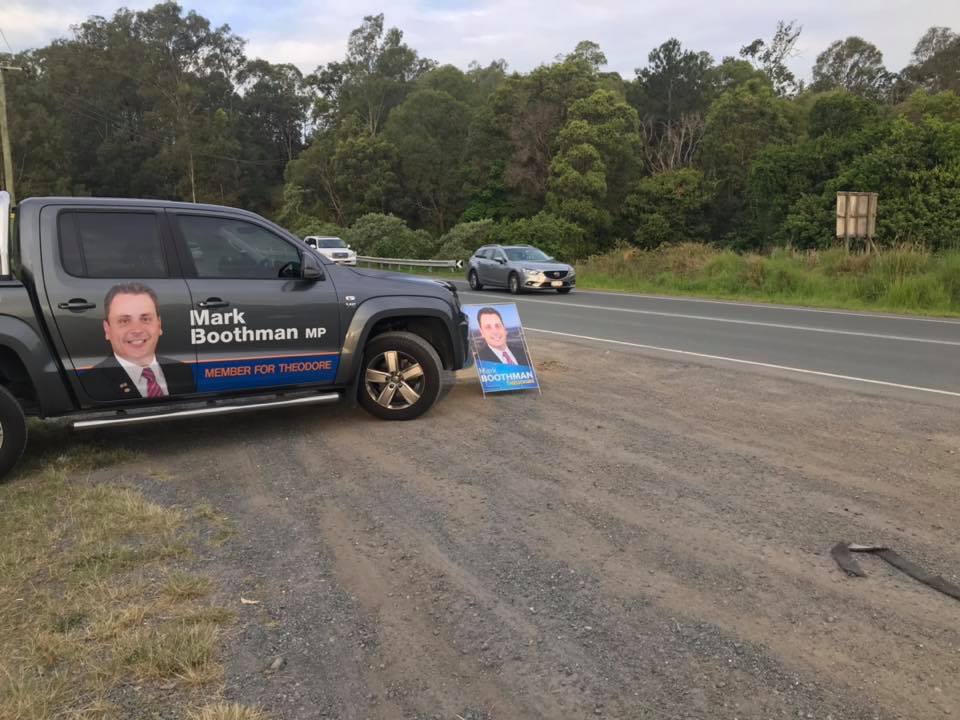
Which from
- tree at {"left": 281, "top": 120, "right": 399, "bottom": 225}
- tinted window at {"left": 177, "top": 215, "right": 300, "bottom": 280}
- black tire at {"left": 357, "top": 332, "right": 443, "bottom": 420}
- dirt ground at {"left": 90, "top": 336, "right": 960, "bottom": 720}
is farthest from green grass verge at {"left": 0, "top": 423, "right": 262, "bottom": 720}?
tree at {"left": 281, "top": 120, "right": 399, "bottom": 225}

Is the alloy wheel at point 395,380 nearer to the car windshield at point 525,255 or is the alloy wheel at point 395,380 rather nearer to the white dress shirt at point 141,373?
the white dress shirt at point 141,373

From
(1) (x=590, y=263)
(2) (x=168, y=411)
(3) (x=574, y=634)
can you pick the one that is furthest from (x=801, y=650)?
(1) (x=590, y=263)

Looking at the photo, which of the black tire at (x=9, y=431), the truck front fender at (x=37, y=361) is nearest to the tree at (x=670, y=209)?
the truck front fender at (x=37, y=361)

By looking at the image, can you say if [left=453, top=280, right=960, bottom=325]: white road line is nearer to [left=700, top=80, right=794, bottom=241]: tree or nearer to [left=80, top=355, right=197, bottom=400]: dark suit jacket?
[left=80, top=355, right=197, bottom=400]: dark suit jacket

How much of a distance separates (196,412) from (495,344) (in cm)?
354

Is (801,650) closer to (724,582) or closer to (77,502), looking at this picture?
(724,582)

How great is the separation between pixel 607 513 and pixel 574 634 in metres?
1.46

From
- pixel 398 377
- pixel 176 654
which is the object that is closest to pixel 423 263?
pixel 398 377

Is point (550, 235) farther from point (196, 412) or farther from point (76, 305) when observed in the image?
point (76, 305)

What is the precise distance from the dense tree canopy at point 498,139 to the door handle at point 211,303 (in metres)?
29.2

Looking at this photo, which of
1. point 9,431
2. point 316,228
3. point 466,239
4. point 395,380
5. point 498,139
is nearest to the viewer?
point 9,431

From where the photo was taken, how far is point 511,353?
8.47 m

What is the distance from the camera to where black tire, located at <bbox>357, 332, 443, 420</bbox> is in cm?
691

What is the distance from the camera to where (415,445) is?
6.39 meters
